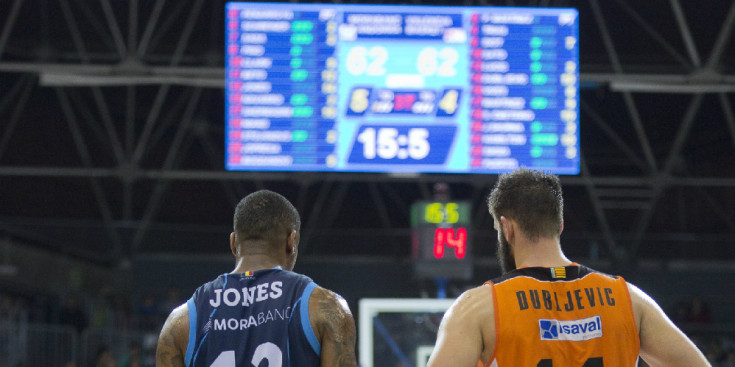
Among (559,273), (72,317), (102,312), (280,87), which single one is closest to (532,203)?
(559,273)

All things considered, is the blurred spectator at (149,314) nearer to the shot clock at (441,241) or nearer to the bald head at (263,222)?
the shot clock at (441,241)

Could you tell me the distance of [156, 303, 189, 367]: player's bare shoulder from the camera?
3666 millimetres

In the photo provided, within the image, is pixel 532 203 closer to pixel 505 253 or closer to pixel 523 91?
pixel 505 253

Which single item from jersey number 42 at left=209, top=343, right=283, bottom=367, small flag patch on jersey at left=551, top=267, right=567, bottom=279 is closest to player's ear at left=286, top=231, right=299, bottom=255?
jersey number 42 at left=209, top=343, right=283, bottom=367

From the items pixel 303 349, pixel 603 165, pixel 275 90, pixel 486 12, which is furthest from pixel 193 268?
pixel 303 349

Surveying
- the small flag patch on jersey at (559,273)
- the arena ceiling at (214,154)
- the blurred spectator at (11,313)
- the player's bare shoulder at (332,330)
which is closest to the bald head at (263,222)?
the player's bare shoulder at (332,330)

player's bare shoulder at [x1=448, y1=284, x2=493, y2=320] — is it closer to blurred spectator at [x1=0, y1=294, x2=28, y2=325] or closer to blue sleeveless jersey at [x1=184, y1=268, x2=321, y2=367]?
blue sleeveless jersey at [x1=184, y1=268, x2=321, y2=367]

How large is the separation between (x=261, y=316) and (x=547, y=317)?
109 centimetres

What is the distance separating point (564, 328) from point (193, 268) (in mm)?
14393

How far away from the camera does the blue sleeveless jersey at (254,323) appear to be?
11.7 feet

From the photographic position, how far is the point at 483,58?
33.9 feet

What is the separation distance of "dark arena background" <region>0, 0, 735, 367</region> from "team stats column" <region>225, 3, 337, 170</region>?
4.76 feet

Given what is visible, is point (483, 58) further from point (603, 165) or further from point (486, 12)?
point (603, 165)

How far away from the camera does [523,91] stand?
1029 cm
